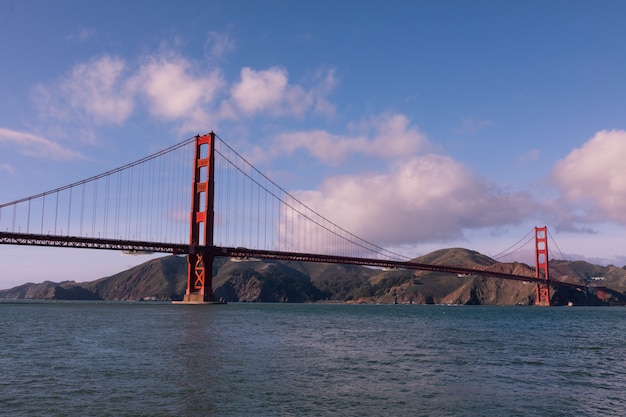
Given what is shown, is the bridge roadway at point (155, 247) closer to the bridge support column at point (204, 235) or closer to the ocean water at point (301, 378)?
the bridge support column at point (204, 235)

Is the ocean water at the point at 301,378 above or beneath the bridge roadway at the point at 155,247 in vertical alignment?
beneath

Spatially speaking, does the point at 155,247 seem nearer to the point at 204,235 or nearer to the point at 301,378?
the point at 204,235

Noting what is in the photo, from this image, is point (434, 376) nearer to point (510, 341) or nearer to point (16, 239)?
point (510, 341)

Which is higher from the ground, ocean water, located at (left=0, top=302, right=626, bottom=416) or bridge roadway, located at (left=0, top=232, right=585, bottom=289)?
bridge roadway, located at (left=0, top=232, right=585, bottom=289)

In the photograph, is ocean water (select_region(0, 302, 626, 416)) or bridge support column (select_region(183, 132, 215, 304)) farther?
bridge support column (select_region(183, 132, 215, 304))

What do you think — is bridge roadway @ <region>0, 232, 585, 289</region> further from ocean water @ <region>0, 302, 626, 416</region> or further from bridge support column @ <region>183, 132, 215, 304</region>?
ocean water @ <region>0, 302, 626, 416</region>

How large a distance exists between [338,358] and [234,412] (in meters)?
12.1

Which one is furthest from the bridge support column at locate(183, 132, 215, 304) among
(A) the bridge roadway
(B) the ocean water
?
(B) the ocean water

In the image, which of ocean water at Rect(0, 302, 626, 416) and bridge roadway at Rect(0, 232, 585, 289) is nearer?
ocean water at Rect(0, 302, 626, 416)

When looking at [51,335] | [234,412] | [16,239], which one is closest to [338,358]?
[234,412]

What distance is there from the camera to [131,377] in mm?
19844

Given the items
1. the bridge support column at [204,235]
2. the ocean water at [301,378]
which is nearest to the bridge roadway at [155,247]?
the bridge support column at [204,235]

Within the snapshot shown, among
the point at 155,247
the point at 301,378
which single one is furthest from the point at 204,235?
the point at 301,378

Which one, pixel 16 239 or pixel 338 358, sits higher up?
pixel 16 239
